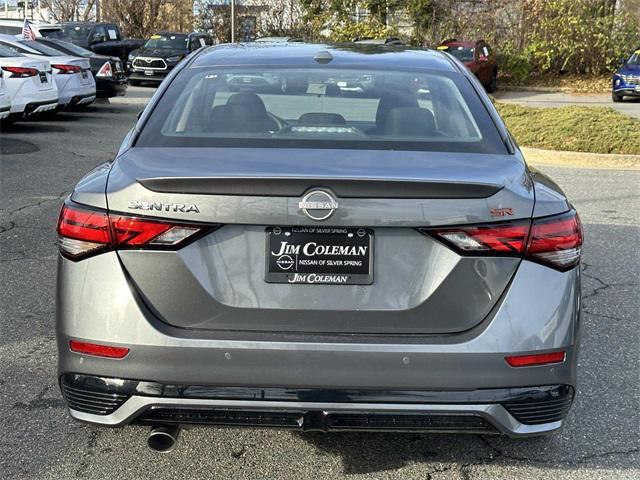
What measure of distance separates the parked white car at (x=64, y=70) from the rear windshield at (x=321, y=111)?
13.3 metres

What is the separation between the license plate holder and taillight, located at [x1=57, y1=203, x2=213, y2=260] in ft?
0.81

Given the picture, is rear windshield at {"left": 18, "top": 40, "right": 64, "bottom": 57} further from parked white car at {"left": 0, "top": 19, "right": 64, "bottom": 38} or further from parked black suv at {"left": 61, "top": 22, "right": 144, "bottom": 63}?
parked black suv at {"left": 61, "top": 22, "right": 144, "bottom": 63}

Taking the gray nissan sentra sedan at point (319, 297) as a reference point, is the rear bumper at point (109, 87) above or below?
below

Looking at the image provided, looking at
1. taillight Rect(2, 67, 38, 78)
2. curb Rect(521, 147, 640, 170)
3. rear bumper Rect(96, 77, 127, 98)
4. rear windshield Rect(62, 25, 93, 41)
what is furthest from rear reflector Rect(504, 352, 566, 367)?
rear windshield Rect(62, 25, 93, 41)

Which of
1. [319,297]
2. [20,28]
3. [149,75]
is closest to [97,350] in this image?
[319,297]

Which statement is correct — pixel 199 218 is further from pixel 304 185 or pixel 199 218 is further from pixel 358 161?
pixel 358 161

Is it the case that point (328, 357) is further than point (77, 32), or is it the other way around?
point (77, 32)

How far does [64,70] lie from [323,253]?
15235 mm

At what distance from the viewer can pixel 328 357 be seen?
9.44ft

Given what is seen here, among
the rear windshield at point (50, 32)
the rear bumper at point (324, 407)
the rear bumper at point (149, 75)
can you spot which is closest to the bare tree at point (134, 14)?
the rear bumper at point (149, 75)

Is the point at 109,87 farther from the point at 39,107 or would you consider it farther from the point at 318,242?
the point at 318,242

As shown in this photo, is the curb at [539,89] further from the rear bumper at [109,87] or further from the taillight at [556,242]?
the taillight at [556,242]

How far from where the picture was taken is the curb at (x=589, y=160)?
487 inches

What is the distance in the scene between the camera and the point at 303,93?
392 cm
